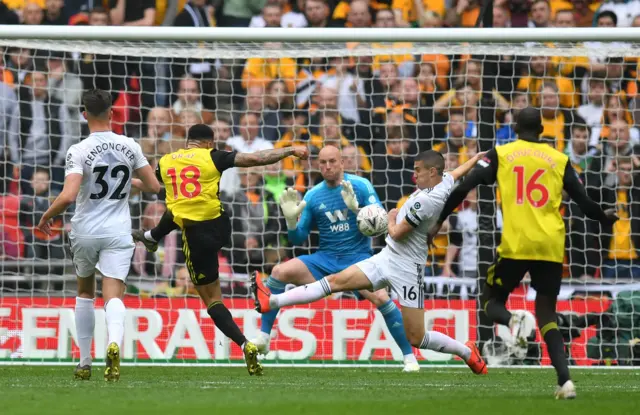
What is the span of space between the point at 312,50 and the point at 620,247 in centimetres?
414

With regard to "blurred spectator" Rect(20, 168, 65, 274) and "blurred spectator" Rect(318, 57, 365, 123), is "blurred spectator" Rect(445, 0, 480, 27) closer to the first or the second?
"blurred spectator" Rect(318, 57, 365, 123)

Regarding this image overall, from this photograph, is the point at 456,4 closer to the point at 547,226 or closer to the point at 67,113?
the point at 67,113

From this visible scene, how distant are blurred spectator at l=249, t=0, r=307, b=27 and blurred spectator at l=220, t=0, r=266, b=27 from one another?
9 centimetres

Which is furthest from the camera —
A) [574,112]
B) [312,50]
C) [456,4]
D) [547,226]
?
[456,4]

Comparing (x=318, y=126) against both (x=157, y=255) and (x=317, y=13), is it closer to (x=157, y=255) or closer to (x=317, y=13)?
(x=317, y=13)

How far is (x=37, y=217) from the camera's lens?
13.4 meters

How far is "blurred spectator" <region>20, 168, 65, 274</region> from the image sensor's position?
13297 millimetres

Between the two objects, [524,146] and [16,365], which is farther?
[16,365]

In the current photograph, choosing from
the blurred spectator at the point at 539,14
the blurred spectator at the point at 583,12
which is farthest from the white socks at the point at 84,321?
the blurred spectator at the point at 583,12

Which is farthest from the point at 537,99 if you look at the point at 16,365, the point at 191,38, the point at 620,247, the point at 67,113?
the point at 16,365

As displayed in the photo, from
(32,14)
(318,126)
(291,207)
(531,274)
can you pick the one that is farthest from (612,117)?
(32,14)

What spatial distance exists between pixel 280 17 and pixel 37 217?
4.20 m

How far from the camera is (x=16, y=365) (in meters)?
11.7

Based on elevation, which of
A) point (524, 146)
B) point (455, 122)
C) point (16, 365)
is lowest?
point (16, 365)
